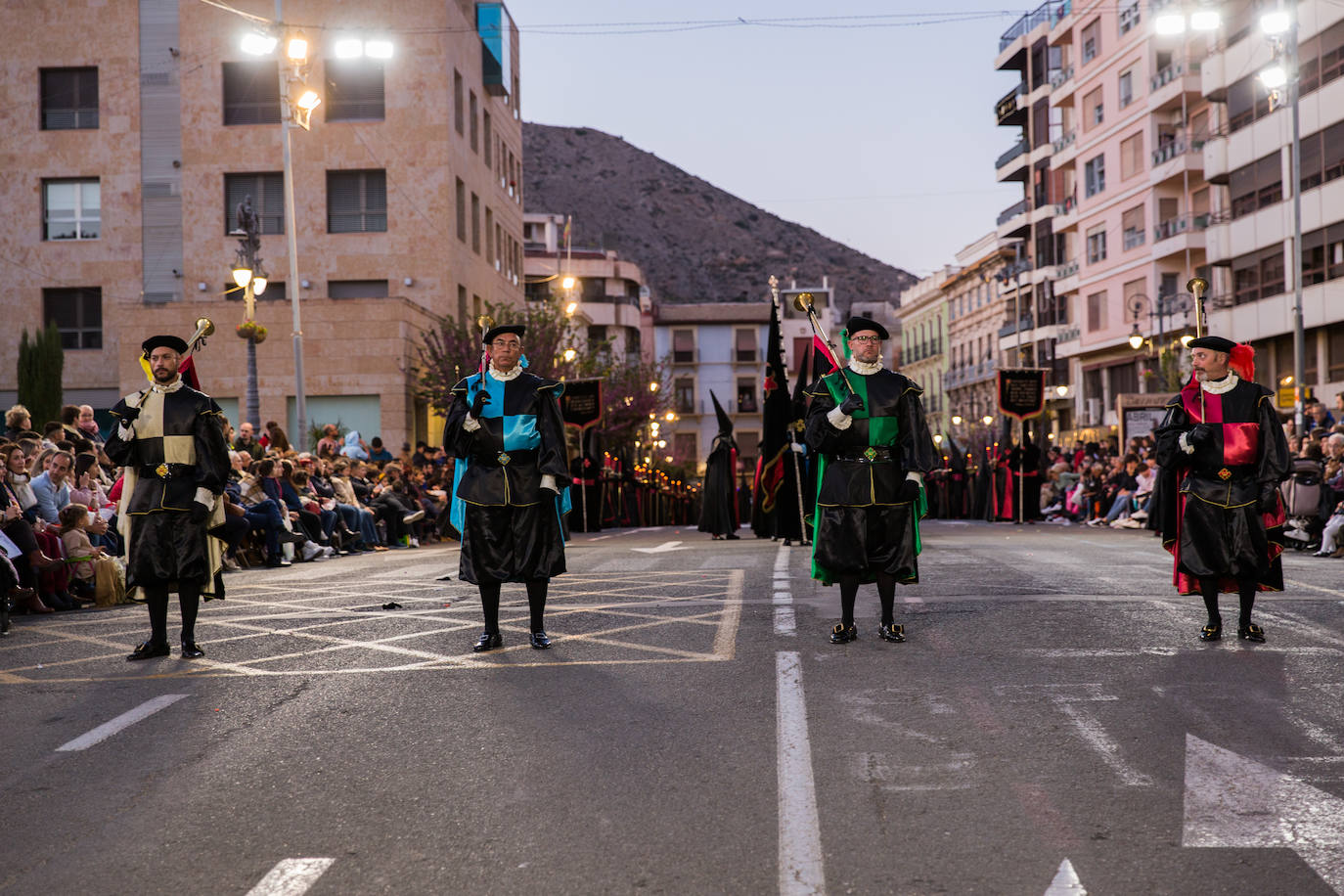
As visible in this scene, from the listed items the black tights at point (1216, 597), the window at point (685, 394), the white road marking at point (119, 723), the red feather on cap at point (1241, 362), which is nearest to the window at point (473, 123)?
the red feather on cap at point (1241, 362)

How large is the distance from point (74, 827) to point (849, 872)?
2.51m

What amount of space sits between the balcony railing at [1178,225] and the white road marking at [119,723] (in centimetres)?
4942

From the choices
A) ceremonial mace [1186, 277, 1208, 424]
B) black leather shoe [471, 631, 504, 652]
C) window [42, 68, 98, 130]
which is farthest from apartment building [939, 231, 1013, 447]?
black leather shoe [471, 631, 504, 652]

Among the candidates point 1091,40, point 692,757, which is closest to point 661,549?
point 692,757

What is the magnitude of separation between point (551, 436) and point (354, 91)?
38.3 meters

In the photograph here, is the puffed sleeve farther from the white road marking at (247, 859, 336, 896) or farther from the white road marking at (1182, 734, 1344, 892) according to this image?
the white road marking at (247, 859, 336, 896)

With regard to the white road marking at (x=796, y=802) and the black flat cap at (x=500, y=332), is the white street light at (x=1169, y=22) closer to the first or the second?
the black flat cap at (x=500, y=332)

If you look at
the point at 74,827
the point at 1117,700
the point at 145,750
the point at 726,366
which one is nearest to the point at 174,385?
the point at 145,750

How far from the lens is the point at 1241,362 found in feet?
31.8

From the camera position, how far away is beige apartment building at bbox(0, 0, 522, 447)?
146 ft

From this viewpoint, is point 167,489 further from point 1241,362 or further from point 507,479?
point 1241,362

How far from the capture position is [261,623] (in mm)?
11141

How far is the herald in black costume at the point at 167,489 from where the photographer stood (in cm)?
923

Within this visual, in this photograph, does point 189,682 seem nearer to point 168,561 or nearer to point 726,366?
point 168,561
